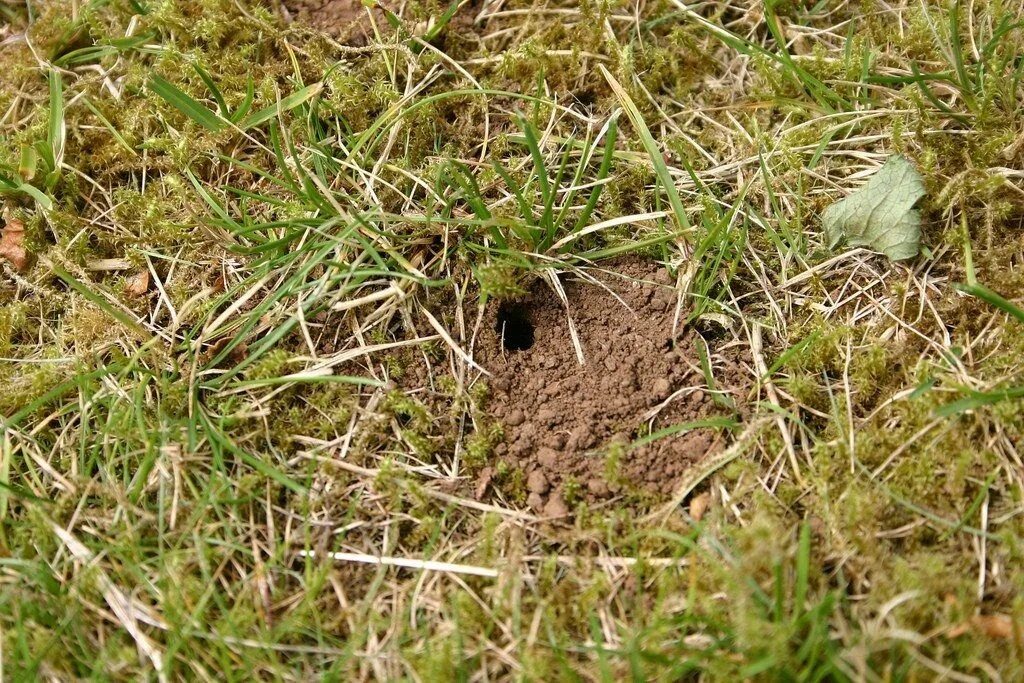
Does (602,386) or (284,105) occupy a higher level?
(284,105)

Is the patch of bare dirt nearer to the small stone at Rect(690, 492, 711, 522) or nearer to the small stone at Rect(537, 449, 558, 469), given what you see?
the small stone at Rect(537, 449, 558, 469)

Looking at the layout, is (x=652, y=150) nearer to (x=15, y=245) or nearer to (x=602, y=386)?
(x=602, y=386)

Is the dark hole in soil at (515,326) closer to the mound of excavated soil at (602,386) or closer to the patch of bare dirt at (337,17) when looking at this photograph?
the mound of excavated soil at (602,386)

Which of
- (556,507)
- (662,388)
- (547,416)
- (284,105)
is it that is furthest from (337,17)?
(556,507)

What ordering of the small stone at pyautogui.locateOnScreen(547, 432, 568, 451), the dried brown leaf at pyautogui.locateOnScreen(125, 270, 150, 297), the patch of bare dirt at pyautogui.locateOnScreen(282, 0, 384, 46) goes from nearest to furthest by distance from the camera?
the small stone at pyautogui.locateOnScreen(547, 432, 568, 451)
the dried brown leaf at pyautogui.locateOnScreen(125, 270, 150, 297)
the patch of bare dirt at pyautogui.locateOnScreen(282, 0, 384, 46)

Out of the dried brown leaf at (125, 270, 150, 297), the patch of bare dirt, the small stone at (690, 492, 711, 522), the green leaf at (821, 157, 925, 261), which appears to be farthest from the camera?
the patch of bare dirt

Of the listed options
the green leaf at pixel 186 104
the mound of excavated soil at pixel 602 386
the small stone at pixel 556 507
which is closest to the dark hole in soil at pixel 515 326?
the mound of excavated soil at pixel 602 386

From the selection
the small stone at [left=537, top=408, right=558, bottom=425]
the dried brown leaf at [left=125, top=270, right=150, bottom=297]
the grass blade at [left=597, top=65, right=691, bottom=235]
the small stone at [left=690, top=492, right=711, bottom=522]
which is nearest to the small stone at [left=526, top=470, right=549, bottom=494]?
the small stone at [left=537, top=408, right=558, bottom=425]
